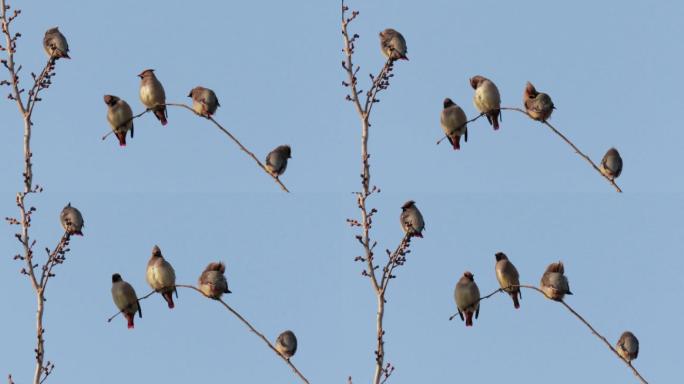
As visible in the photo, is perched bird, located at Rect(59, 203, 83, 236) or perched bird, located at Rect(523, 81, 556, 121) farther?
perched bird, located at Rect(523, 81, 556, 121)

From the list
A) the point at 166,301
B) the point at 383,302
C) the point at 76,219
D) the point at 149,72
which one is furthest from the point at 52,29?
the point at 383,302

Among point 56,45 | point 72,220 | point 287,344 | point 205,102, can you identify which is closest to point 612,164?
point 287,344

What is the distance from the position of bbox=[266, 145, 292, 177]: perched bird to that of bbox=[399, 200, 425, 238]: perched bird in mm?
1746

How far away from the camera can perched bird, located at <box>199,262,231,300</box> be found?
13148 mm

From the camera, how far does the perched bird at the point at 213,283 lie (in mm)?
13148

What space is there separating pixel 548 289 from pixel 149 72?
4180mm

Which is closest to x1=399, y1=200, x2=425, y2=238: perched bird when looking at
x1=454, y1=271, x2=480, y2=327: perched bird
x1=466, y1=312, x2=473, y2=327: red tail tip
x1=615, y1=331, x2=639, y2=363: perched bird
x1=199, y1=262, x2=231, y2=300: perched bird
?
x1=454, y1=271, x2=480, y2=327: perched bird

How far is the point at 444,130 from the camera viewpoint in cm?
1430

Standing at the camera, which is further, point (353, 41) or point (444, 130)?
point (444, 130)

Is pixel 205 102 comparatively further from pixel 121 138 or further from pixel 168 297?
pixel 168 297

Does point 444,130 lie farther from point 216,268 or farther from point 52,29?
point 52,29

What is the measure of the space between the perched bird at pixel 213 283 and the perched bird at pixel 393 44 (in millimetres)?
2420

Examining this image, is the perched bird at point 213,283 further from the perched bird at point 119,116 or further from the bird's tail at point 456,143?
the bird's tail at point 456,143

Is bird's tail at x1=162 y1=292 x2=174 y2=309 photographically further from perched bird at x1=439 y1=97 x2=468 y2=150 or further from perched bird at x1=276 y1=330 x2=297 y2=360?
perched bird at x1=439 y1=97 x2=468 y2=150
